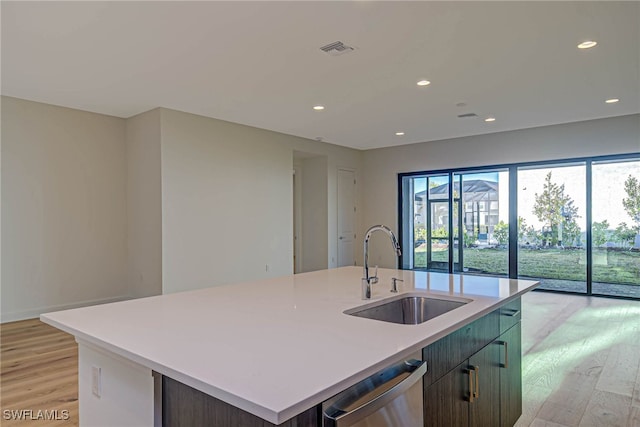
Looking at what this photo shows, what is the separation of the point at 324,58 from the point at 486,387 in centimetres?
294

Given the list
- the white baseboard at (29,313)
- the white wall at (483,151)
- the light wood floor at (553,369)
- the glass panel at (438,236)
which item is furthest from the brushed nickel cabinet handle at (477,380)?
the glass panel at (438,236)

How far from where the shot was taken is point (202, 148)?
573 centimetres

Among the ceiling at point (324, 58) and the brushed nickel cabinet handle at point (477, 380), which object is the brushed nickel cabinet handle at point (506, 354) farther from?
the ceiling at point (324, 58)

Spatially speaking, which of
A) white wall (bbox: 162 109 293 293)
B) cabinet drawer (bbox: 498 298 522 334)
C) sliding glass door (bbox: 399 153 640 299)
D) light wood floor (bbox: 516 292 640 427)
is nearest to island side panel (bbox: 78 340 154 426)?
cabinet drawer (bbox: 498 298 522 334)

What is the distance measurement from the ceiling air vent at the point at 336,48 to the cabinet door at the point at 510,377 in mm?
2494

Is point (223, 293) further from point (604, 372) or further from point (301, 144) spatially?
point (301, 144)

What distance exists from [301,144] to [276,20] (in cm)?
443

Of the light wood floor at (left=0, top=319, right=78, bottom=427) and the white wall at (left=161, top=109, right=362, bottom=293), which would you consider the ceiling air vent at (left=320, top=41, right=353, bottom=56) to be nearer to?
the white wall at (left=161, top=109, right=362, bottom=293)

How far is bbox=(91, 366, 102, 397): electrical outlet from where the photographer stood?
1.54 meters

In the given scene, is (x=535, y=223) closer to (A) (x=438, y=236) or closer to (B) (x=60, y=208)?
(A) (x=438, y=236)

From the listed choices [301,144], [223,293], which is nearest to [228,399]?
[223,293]

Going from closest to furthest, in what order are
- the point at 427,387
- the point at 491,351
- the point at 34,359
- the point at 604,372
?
the point at 427,387 → the point at 491,351 → the point at 604,372 → the point at 34,359

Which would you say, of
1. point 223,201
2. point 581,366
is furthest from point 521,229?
point 223,201

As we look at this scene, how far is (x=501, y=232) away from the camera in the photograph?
7242 mm
